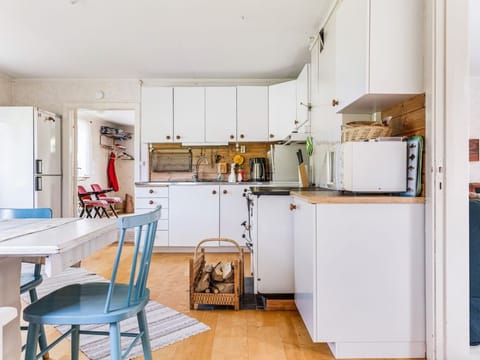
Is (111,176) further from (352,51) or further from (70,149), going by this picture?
(352,51)

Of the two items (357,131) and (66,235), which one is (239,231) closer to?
(357,131)

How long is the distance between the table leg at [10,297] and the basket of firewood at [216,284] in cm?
138

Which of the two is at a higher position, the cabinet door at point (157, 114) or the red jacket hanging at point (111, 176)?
the cabinet door at point (157, 114)

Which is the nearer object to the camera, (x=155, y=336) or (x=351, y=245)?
(x=351, y=245)

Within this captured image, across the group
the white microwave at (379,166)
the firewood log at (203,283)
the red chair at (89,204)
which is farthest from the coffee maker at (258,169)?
the red chair at (89,204)

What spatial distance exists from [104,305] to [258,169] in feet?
12.1

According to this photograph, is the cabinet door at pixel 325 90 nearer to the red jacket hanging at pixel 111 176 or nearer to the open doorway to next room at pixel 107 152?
the open doorway to next room at pixel 107 152

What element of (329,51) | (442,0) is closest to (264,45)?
(329,51)

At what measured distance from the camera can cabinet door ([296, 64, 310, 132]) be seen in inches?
137

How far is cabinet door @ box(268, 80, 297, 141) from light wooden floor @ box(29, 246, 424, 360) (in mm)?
2396

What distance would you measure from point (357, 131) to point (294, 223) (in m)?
0.76

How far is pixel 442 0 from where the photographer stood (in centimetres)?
168

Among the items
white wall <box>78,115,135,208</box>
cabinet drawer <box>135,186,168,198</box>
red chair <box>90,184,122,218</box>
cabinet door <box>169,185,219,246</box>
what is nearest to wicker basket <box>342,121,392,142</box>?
cabinet door <box>169,185,219,246</box>

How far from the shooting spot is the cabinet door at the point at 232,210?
454 centimetres
